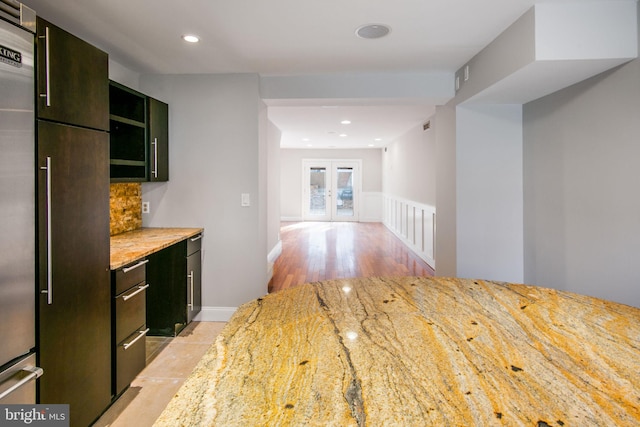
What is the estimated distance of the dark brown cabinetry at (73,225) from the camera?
1.66 m

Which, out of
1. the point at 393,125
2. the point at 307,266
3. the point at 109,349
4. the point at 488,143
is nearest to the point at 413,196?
the point at 393,125

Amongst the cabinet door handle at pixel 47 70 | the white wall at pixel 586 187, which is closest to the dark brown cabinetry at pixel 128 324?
the cabinet door handle at pixel 47 70

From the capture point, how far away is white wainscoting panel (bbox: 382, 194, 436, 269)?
5.79m

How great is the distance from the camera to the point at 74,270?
6.09 feet

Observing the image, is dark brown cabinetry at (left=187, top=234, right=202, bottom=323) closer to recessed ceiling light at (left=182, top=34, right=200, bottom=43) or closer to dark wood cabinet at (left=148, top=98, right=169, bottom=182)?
dark wood cabinet at (left=148, top=98, right=169, bottom=182)

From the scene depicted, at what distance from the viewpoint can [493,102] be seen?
3.34 metres

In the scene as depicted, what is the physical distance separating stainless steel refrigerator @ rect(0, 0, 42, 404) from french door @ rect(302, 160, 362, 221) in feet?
34.1

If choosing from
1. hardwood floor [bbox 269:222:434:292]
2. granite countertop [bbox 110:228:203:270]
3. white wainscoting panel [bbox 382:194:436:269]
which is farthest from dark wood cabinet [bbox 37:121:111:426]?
white wainscoting panel [bbox 382:194:436:269]

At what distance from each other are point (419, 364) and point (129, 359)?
6.89ft

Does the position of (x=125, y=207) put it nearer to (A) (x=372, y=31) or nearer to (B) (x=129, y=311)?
(B) (x=129, y=311)

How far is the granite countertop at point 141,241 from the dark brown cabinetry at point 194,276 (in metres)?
0.11

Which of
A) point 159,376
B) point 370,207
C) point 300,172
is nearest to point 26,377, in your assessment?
point 159,376

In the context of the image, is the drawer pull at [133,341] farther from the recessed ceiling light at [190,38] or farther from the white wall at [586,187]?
the white wall at [586,187]

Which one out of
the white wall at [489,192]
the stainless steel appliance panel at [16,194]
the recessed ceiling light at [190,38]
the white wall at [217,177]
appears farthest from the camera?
the white wall at [217,177]
